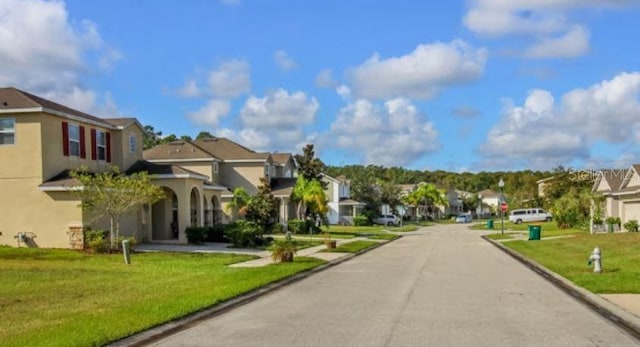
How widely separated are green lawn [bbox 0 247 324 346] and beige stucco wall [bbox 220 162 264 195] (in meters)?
30.0

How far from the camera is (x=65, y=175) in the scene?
97.7ft

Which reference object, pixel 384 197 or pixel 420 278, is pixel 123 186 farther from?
pixel 384 197

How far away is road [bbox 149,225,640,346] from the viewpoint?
32.0 ft

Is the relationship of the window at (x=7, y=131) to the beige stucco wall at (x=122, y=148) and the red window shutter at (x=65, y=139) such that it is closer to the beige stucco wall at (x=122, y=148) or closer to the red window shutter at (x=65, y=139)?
the red window shutter at (x=65, y=139)

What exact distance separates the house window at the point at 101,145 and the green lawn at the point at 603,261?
2101 centimetres

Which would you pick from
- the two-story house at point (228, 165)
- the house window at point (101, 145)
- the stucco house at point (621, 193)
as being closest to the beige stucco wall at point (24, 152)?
the house window at point (101, 145)

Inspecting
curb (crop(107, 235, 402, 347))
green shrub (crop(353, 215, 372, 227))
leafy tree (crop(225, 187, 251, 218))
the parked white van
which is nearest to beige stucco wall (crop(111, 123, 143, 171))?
leafy tree (crop(225, 187, 251, 218))

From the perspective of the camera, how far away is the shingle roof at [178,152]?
52.5 m

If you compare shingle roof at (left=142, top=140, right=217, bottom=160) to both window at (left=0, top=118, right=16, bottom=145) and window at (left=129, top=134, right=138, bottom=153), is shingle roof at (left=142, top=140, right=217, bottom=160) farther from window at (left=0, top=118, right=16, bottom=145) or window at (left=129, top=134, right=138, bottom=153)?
window at (left=0, top=118, right=16, bottom=145)

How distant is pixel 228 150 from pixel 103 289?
42846 mm

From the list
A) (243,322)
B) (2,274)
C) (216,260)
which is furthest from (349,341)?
(216,260)

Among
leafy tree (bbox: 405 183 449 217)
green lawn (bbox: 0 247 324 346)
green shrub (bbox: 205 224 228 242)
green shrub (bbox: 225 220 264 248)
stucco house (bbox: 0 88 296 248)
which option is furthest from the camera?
leafy tree (bbox: 405 183 449 217)

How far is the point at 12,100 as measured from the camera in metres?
29.4

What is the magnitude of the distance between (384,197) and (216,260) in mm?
72060
